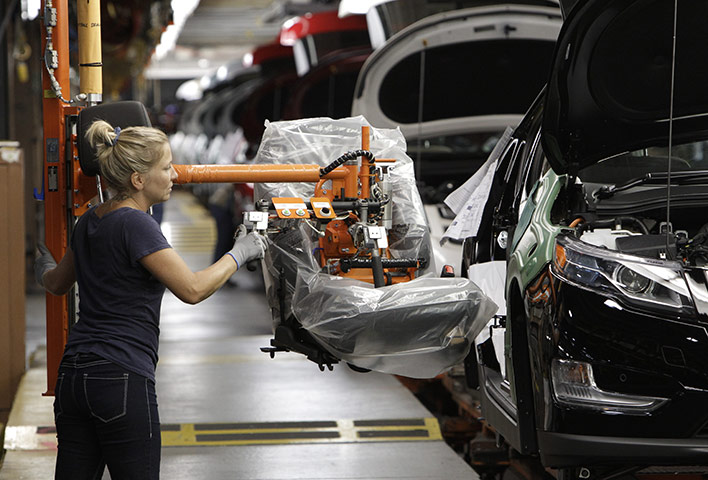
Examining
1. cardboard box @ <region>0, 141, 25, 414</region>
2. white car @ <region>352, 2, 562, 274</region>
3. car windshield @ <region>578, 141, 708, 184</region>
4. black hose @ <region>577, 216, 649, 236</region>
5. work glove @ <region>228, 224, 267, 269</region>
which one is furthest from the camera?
white car @ <region>352, 2, 562, 274</region>

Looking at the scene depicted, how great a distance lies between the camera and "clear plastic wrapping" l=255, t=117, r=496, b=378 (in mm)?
3811

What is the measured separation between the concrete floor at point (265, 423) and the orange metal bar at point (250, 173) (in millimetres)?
1820

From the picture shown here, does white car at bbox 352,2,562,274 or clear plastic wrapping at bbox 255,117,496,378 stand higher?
white car at bbox 352,2,562,274

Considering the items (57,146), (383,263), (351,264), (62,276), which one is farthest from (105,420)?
(57,146)

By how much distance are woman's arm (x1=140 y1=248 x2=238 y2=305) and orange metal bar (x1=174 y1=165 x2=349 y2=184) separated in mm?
798

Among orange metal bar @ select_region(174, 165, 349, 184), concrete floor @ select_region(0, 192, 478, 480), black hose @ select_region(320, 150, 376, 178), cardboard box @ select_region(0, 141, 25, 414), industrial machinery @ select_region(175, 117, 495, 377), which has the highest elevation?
black hose @ select_region(320, 150, 376, 178)

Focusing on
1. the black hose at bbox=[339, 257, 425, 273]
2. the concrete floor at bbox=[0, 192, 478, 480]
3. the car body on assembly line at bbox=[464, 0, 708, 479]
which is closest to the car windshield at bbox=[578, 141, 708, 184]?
the car body on assembly line at bbox=[464, 0, 708, 479]

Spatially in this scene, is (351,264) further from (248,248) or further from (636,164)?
(636,164)

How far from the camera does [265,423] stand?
6227 millimetres

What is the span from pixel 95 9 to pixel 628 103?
221 cm

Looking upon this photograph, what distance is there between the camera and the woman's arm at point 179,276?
309 centimetres

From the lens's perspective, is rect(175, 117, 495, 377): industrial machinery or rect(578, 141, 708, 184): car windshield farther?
rect(578, 141, 708, 184): car windshield

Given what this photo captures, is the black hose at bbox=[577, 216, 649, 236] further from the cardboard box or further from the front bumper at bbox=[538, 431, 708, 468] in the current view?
the cardboard box

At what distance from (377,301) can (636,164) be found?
1.53m
